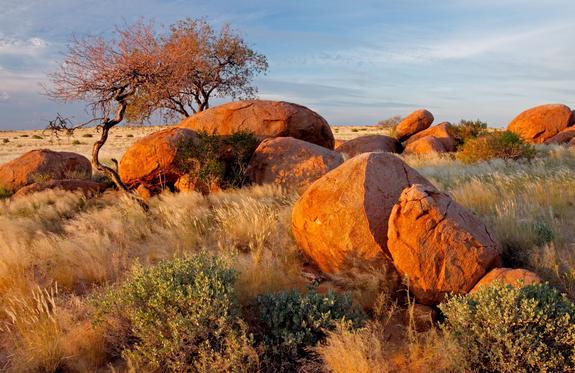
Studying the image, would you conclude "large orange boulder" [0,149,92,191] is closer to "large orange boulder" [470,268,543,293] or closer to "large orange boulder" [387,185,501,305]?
"large orange boulder" [387,185,501,305]

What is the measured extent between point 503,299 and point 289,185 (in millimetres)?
6903

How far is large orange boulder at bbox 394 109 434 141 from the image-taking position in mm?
26172

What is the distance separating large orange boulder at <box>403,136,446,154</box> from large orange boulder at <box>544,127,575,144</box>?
21.2 feet

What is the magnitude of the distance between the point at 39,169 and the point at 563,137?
83.1 ft

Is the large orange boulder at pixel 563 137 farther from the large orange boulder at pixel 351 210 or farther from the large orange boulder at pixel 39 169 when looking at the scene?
the large orange boulder at pixel 39 169

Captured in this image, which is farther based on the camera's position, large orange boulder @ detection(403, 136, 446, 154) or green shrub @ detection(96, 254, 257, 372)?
large orange boulder @ detection(403, 136, 446, 154)

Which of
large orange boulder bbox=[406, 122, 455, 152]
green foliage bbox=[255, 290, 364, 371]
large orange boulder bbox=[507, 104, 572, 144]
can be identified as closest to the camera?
green foliage bbox=[255, 290, 364, 371]

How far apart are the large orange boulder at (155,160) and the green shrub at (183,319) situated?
697 cm

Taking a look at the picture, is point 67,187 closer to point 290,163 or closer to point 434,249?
point 290,163

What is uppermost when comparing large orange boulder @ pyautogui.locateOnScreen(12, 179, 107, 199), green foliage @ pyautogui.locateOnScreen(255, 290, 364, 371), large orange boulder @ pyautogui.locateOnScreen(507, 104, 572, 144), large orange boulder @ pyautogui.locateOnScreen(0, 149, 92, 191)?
large orange boulder @ pyautogui.locateOnScreen(507, 104, 572, 144)

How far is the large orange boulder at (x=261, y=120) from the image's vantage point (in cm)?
1347

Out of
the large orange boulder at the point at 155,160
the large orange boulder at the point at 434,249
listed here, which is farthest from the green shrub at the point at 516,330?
the large orange boulder at the point at 155,160

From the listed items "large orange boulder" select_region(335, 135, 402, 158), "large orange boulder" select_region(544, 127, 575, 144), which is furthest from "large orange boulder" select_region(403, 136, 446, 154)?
"large orange boulder" select_region(544, 127, 575, 144)

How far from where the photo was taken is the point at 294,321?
4.20 m
